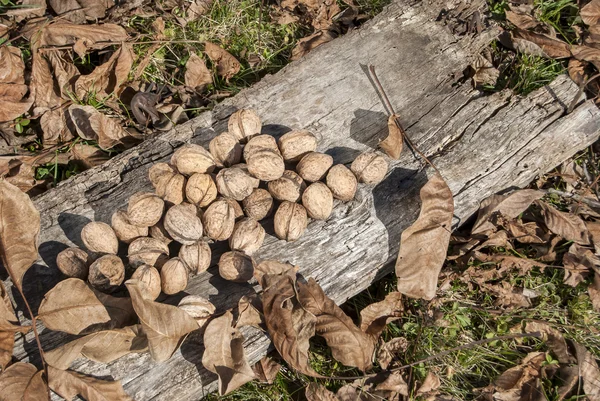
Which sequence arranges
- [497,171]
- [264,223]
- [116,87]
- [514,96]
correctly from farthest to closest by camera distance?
[116,87] < [514,96] < [497,171] < [264,223]

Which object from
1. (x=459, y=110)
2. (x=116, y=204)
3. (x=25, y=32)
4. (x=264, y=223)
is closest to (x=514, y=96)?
(x=459, y=110)

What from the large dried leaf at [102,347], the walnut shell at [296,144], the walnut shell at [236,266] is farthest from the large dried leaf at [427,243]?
the large dried leaf at [102,347]

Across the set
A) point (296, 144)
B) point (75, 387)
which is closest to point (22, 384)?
point (75, 387)

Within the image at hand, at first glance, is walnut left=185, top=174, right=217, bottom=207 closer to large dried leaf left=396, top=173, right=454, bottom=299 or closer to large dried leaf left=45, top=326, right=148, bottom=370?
large dried leaf left=45, top=326, right=148, bottom=370

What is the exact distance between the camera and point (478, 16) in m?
3.74

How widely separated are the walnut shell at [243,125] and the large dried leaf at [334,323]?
0.96 m

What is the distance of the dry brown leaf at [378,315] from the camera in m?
3.13

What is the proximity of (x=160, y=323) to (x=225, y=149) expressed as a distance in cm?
107

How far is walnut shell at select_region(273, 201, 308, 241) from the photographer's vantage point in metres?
2.91

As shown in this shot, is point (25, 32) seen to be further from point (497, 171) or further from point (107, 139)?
point (497, 171)

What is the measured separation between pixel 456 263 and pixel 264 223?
1.33m

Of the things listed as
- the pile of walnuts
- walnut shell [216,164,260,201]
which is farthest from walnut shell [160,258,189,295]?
walnut shell [216,164,260,201]

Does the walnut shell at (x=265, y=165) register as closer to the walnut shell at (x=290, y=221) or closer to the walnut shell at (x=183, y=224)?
the walnut shell at (x=290, y=221)

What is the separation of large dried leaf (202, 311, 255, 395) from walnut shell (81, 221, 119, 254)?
722mm
